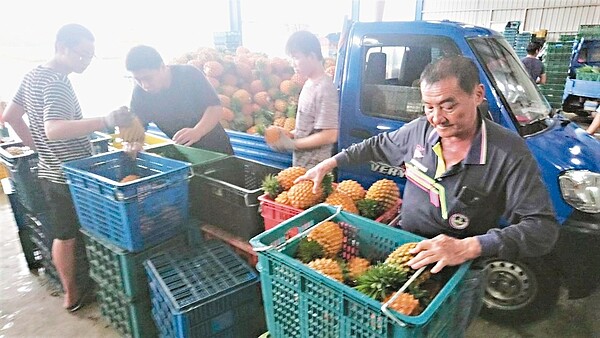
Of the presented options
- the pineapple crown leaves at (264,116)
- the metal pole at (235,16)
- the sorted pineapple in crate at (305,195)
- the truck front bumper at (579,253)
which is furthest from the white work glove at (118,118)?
the metal pole at (235,16)

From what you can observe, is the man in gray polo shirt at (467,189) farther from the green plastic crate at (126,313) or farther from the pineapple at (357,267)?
the green plastic crate at (126,313)

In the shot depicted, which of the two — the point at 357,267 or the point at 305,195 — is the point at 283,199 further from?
the point at 357,267

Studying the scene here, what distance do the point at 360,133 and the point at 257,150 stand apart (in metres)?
0.97

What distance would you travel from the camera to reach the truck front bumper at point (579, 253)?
7.20 ft

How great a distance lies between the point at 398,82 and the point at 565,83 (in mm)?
8171

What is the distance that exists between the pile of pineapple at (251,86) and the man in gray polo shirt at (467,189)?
225 cm

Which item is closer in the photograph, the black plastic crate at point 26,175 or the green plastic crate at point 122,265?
the green plastic crate at point 122,265

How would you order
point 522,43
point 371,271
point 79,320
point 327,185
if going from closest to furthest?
point 371,271 < point 327,185 < point 79,320 < point 522,43

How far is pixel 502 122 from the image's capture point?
7.71 feet

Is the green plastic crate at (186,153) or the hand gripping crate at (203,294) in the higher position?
the green plastic crate at (186,153)

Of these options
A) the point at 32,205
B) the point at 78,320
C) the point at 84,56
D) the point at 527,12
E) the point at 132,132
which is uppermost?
the point at 527,12

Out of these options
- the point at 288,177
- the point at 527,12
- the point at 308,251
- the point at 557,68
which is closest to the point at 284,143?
the point at 288,177

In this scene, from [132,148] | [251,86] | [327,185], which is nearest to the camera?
[327,185]

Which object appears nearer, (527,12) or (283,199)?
(283,199)
